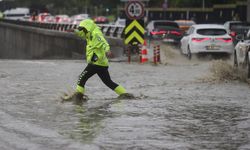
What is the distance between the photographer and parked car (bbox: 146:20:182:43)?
40.3 metres

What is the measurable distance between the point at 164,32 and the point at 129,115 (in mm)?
28194

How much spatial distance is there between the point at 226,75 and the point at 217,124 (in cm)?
868

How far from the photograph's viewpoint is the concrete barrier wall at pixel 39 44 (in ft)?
146

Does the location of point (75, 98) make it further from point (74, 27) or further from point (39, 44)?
point (39, 44)

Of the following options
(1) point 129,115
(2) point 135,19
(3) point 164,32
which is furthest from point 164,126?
(3) point 164,32

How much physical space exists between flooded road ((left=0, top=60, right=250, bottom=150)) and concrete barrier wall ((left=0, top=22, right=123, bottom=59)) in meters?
16.0

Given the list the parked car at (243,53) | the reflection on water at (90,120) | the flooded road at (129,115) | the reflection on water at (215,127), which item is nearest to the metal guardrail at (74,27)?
the parked car at (243,53)

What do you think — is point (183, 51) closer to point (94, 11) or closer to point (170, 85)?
point (170, 85)

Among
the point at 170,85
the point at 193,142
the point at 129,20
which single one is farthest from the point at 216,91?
the point at 129,20

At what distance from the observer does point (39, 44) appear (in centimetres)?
5862

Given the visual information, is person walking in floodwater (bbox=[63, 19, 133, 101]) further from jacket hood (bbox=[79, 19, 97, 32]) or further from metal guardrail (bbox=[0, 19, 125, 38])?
metal guardrail (bbox=[0, 19, 125, 38])

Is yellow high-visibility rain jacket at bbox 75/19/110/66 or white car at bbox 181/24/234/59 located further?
white car at bbox 181/24/234/59

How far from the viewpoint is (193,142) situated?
1037cm

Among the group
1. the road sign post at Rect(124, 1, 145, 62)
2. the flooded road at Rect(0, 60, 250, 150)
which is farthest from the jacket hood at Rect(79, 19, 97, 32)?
the road sign post at Rect(124, 1, 145, 62)
